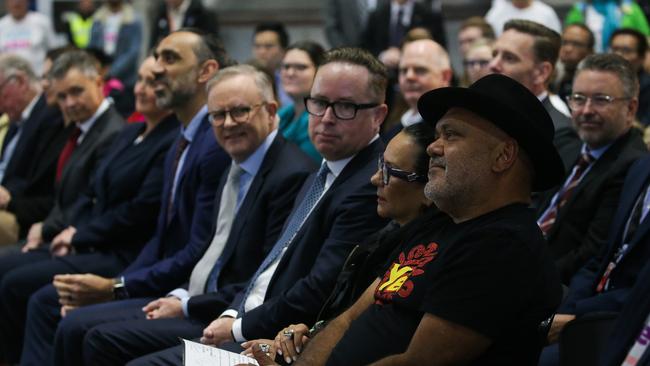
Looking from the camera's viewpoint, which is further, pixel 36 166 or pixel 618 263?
pixel 36 166

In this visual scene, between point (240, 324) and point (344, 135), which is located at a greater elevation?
point (344, 135)

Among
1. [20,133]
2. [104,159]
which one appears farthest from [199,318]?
[20,133]

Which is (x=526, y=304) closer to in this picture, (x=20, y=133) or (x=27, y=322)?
(x=27, y=322)

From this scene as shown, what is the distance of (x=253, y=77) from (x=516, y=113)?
2312 mm

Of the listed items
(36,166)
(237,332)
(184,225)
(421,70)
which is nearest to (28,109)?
(36,166)

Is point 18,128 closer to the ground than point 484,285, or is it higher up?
closer to the ground

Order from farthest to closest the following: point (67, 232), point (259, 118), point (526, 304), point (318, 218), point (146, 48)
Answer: point (146, 48) → point (67, 232) → point (259, 118) → point (318, 218) → point (526, 304)

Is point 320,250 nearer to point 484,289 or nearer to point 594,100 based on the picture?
point 484,289

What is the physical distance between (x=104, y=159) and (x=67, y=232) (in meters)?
0.55

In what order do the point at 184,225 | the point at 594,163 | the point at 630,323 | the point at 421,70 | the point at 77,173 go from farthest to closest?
1. the point at 77,173
2. the point at 421,70
3. the point at 184,225
4. the point at 594,163
5. the point at 630,323

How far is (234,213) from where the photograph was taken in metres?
5.55

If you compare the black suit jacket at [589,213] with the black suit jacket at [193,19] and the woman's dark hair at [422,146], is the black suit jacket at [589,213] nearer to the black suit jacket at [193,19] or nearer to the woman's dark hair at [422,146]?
the woman's dark hair at [422,146]

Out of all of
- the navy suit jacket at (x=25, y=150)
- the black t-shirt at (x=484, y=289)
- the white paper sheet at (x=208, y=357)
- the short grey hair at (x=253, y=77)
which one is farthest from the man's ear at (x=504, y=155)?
the navy suit jacket at (x=25, y=150)

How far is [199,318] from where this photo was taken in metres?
5.38
